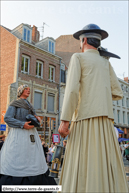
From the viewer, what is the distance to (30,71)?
21.3 m

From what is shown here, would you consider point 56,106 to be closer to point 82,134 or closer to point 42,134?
point 42,134

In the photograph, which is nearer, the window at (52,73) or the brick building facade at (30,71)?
the brick building facade at (30,71)

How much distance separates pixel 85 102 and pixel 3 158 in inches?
58.9

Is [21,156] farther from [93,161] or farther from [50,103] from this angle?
[50,103]

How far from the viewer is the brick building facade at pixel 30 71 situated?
2027cm

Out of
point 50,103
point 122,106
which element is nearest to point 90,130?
point 50,103

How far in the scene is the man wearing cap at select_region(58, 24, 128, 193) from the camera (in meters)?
1.77

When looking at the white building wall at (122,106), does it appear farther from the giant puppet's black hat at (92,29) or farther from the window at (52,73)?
the giant puppet's black hat at (92,29)

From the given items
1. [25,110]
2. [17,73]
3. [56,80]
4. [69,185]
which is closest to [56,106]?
[56,80]

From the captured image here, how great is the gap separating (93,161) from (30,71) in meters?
20.2

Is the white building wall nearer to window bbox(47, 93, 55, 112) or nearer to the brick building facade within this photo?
window bbox(47, 93, 55, 112)

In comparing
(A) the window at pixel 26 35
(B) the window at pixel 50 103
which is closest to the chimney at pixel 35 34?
(A) the window at pixel 26 35

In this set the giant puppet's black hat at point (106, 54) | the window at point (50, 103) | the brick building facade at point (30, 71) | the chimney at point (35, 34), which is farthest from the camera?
the chimney at point (35, 34)

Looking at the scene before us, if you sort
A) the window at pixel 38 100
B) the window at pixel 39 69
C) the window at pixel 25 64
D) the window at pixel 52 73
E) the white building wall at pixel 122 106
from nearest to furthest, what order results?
1. the window at pixel 25 64
2. the window at pixel 38 100
3. the window at pixel 39 69
4. the window at pixel 52 73
5. the white building wall at pixel 122 106
